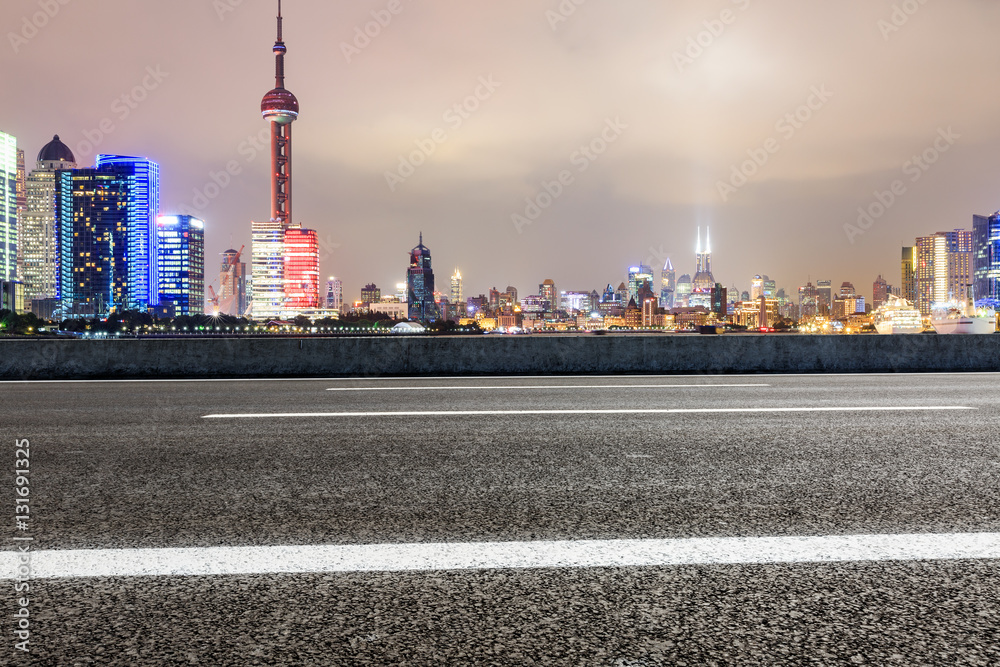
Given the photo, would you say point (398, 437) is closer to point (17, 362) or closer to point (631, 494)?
point (631, 494)

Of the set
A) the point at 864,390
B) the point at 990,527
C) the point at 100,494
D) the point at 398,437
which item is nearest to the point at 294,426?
the point at 398,437

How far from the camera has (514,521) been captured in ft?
11.6

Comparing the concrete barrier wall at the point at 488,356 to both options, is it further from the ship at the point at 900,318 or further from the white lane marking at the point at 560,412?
the ship at the point at 900,318

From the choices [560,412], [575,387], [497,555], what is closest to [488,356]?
[575,387]

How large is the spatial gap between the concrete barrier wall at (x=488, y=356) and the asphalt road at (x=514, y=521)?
5934 mm

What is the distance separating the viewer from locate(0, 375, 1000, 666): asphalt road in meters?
2.21

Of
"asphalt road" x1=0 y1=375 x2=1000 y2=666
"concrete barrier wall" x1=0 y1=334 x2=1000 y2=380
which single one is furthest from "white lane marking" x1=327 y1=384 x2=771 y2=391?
"concrete barrier wall" x1=0 y1=334 x2=1000 y2=380

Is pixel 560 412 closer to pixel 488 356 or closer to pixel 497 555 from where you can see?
pixel 497 555

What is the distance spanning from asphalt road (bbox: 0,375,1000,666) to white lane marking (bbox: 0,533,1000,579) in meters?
0.09

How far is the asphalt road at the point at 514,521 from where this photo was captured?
7.25 feet

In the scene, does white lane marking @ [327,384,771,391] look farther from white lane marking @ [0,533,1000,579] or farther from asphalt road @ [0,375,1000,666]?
white lane marking @ [0,533,1000,579]

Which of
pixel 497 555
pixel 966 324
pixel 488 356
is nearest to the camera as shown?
pixel 497 555

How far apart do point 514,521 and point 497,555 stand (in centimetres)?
54

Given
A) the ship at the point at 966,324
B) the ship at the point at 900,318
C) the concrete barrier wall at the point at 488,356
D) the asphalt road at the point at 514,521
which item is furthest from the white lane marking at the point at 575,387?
the ship at the point at 900,318
